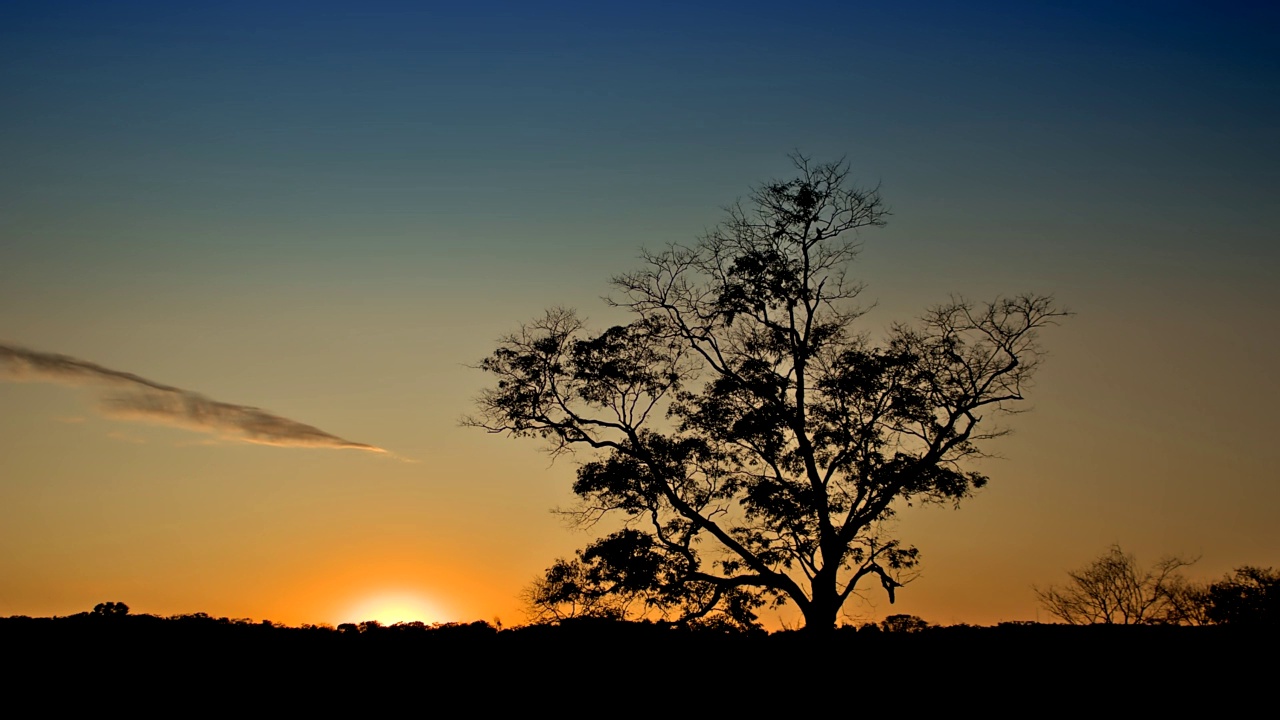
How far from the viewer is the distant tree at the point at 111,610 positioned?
16.1m

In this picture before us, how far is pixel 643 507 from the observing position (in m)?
26.7

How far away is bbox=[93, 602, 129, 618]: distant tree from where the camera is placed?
52.7 feet

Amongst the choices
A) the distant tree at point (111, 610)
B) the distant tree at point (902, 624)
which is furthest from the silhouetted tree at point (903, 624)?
the distant tree at point (111, 610)

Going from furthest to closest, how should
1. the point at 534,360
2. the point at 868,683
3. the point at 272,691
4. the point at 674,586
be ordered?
the point at 534,360
the point at 674,586
the point at 868,683
the point at 272,691

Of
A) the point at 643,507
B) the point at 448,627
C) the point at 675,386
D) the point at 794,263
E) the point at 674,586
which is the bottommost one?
the point at 448,627

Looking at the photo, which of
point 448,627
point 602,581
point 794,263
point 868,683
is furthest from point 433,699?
point 794,263

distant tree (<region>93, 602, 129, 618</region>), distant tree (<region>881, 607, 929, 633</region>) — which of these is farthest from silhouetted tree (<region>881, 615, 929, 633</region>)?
distant tree (<region>93, 602, 129, 618</region>)

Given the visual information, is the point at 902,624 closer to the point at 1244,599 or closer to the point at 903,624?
the point at 903,624

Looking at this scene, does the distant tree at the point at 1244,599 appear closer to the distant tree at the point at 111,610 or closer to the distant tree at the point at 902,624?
the distant tree at the point at 902,624

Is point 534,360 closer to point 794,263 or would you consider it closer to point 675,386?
point 675,386

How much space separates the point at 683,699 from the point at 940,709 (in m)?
3.65

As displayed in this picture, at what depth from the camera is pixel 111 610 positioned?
1689cm

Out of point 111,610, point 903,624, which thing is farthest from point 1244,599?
point 111,610

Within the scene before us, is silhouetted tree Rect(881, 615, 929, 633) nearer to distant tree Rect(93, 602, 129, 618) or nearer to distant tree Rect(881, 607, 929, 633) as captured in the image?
distant tree Rect(881, 607, 929, 633)
